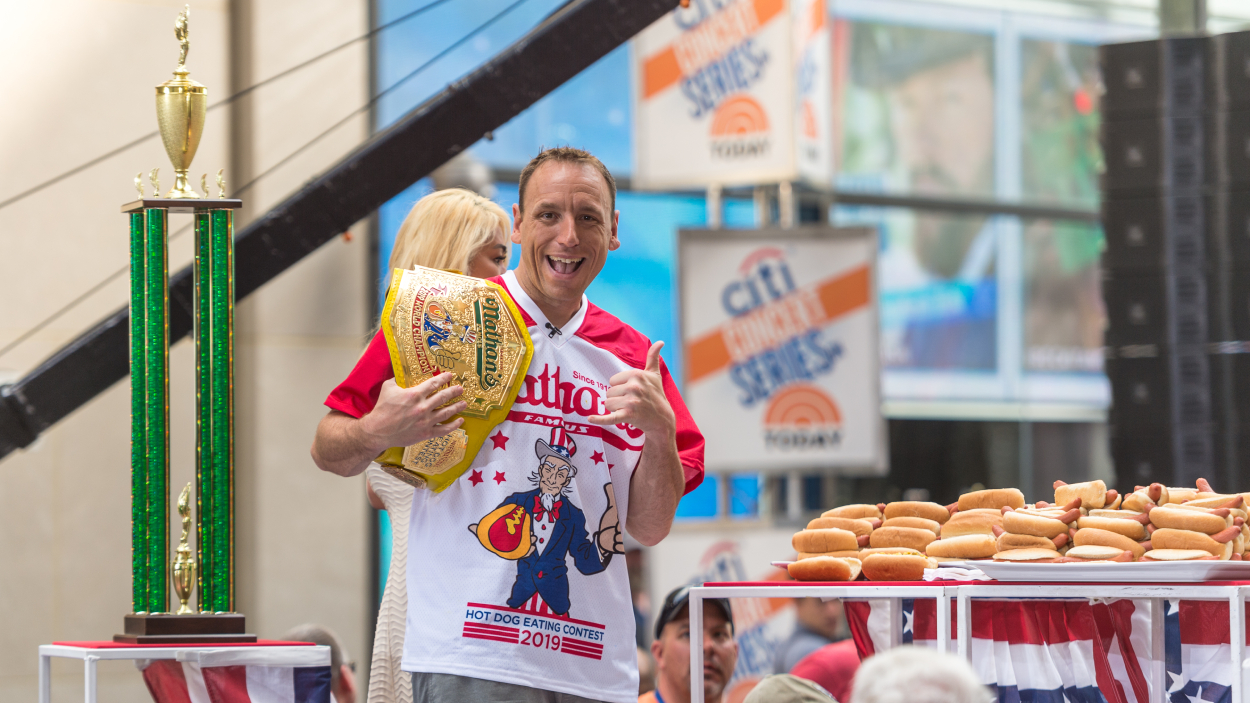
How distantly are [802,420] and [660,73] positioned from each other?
67.4 inches

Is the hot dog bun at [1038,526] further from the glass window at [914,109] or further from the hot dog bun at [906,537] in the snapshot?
the glass window at [914,109]

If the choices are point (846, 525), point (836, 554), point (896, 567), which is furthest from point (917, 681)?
point (846, 525)

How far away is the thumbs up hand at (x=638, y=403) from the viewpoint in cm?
214

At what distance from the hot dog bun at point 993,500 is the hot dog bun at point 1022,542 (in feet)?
0.88

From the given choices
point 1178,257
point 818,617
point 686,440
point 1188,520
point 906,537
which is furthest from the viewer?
point 818,617

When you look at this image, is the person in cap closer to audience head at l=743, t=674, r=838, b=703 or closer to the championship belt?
audience head at l=743, t=674, r=838, b=703

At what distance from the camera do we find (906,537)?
10.2ft

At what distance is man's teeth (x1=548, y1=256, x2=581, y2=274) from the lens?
2.25 metres

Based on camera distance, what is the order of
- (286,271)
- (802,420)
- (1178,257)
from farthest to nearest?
(286,271) < (802,420) < (1178,257)

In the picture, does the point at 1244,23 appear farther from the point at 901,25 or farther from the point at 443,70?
the point at 443,70

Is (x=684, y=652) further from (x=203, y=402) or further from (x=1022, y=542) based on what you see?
(x=203, y=402)

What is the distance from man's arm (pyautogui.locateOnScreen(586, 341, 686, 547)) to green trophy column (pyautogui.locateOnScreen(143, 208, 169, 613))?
116 centimetres

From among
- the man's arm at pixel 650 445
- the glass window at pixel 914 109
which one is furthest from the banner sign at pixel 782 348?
the man's arm at pixel 650 445

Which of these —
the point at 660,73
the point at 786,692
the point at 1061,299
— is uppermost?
the point at 660,73
